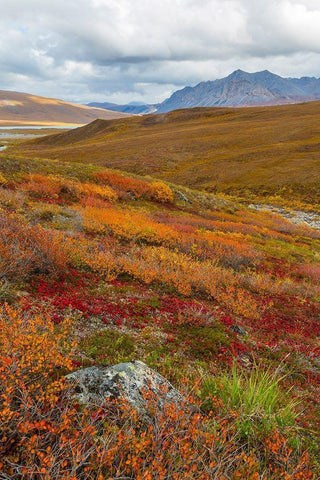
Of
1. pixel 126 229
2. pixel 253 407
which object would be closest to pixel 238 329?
pixel 253 407

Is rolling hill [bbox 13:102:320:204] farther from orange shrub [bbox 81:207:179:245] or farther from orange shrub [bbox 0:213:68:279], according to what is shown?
orange shrub [bbox 0:213:68:279]

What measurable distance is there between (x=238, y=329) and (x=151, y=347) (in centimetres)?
309

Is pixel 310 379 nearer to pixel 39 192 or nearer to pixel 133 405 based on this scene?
pixel 133 405

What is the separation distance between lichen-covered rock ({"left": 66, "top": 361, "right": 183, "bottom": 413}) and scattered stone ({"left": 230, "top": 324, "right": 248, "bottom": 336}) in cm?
418

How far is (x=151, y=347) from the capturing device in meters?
6.47

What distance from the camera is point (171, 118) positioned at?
427 feet

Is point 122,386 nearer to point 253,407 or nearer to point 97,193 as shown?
point 253,407

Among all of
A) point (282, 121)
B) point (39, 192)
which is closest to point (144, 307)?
point (39, 192)

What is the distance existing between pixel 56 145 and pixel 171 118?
2067 inches

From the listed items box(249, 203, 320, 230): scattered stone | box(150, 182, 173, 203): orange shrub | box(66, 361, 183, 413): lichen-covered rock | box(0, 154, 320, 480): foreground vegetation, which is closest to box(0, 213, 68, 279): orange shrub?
box(0, 154, 320, 480): foreground vegetation

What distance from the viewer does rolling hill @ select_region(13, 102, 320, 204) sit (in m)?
53.5

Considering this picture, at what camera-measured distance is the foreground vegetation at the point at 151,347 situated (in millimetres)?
3049

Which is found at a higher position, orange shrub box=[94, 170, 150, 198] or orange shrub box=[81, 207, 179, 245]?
orange shrub box=[94, 170, 150, 198]

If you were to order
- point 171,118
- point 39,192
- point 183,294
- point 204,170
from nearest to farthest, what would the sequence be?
point 183,294 < point 39,192 < point 204,170 < point 171,118
